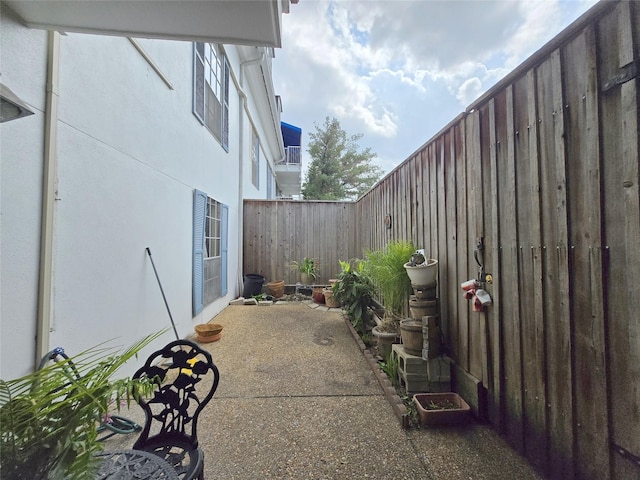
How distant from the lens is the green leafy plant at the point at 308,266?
6.24 m

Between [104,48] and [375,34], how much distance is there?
3.87 m

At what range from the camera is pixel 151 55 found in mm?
2627

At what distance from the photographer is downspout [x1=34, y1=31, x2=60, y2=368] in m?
1.48

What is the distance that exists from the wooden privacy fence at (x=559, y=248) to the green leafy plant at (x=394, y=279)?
62cm

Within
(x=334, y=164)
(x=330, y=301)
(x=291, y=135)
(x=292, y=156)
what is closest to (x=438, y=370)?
(x=330, y=301)

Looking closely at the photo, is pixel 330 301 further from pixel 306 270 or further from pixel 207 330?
pixel 207 330

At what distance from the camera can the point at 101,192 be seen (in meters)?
1.98

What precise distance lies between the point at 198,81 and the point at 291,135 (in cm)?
926

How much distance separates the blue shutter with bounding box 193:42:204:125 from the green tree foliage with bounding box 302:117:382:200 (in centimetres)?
1091

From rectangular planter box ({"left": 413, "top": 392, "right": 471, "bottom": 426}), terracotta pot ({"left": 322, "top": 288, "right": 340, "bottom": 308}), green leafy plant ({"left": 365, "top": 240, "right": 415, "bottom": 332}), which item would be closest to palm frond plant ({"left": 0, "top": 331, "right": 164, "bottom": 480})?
rectangular planter box ({"left": 413, "top": 392, "right": 471, "bottom": 426})

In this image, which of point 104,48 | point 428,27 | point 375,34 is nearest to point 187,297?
point 104,48

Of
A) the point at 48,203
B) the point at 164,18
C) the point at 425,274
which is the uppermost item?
the point at 164,18

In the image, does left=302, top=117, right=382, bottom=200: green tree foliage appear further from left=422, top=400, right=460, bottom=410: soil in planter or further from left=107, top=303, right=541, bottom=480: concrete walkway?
left=422, top=400, right=460, bottom=410: soil in planter

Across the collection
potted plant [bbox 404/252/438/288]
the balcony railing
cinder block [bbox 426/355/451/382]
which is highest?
the balcony railing
